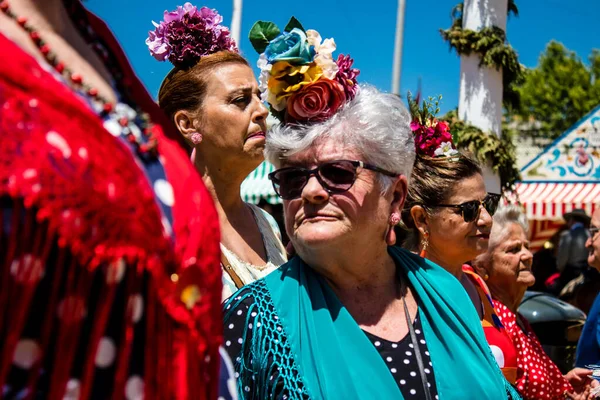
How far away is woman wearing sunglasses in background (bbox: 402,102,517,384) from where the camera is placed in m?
3.42

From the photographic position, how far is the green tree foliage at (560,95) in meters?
33.4

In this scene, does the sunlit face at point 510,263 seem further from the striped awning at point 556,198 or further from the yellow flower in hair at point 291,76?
the striped awning at point 556,198

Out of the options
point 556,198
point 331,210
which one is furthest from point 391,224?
point 556,198

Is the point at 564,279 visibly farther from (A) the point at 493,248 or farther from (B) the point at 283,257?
(B) the point at 283,257

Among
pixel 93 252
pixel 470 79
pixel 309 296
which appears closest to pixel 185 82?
pixel 309 296

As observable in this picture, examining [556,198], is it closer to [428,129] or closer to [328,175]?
[428,129]

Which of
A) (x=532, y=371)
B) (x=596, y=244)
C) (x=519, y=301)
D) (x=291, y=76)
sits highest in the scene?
(x=291, y=76)

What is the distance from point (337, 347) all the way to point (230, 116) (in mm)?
1202

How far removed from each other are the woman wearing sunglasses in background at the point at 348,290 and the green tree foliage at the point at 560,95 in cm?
3246

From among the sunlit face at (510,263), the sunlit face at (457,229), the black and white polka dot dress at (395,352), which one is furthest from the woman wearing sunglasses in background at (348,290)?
the sunlit face at (510,263)

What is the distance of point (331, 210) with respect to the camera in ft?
7.51

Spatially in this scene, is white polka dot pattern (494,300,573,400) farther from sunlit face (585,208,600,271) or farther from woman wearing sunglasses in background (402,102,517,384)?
sunlit face (585,208,600,271)

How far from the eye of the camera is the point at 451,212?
11.4 ft

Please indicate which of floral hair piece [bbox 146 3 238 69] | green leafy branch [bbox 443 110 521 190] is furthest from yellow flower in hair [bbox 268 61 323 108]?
green leafy branch [bbox 443 110 521 190]
